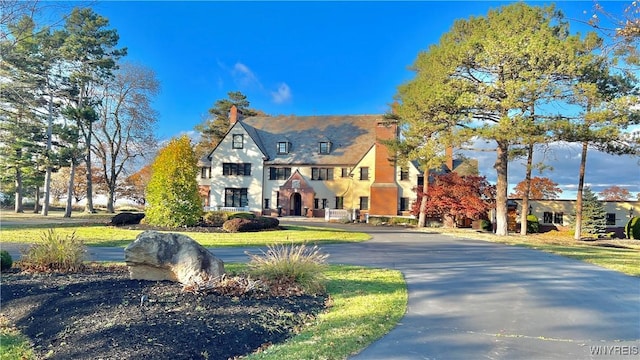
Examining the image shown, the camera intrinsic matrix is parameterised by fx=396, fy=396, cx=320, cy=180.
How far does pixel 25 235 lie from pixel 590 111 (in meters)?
24.9

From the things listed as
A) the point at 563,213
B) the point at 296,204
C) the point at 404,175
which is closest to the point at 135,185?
the point at 296,204

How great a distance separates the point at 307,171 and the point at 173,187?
21419 millimetres

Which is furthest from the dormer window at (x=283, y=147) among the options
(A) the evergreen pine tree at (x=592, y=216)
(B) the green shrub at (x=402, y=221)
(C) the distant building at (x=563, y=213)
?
(A) the evergreen pine tree at (x=592, y=216)

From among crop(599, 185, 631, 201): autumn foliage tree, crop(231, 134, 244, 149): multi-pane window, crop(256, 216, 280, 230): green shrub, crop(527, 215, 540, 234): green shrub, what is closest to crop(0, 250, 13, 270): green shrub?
crop(256, 216, 280, 230): green shrub

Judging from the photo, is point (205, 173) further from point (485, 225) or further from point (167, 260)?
point (167, 260)

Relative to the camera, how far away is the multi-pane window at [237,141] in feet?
134

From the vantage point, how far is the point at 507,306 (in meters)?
6.40

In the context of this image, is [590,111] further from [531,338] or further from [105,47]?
[105,47]

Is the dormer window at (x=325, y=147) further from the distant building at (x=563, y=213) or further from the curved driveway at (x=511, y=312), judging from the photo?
the curved driveway at (x=511, y=312)

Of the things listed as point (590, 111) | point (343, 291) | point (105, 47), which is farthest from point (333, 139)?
point (343, 291)

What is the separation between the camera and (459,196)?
1154 inches

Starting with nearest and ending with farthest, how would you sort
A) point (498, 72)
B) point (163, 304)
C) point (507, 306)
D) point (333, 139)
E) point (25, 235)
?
point (163, 304) → point (507, 306) → point (25, 235) → point (498, 72) → point (333, 139)

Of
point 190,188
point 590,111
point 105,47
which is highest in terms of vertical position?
point 105,47

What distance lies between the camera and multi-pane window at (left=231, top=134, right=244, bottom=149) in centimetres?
4074
